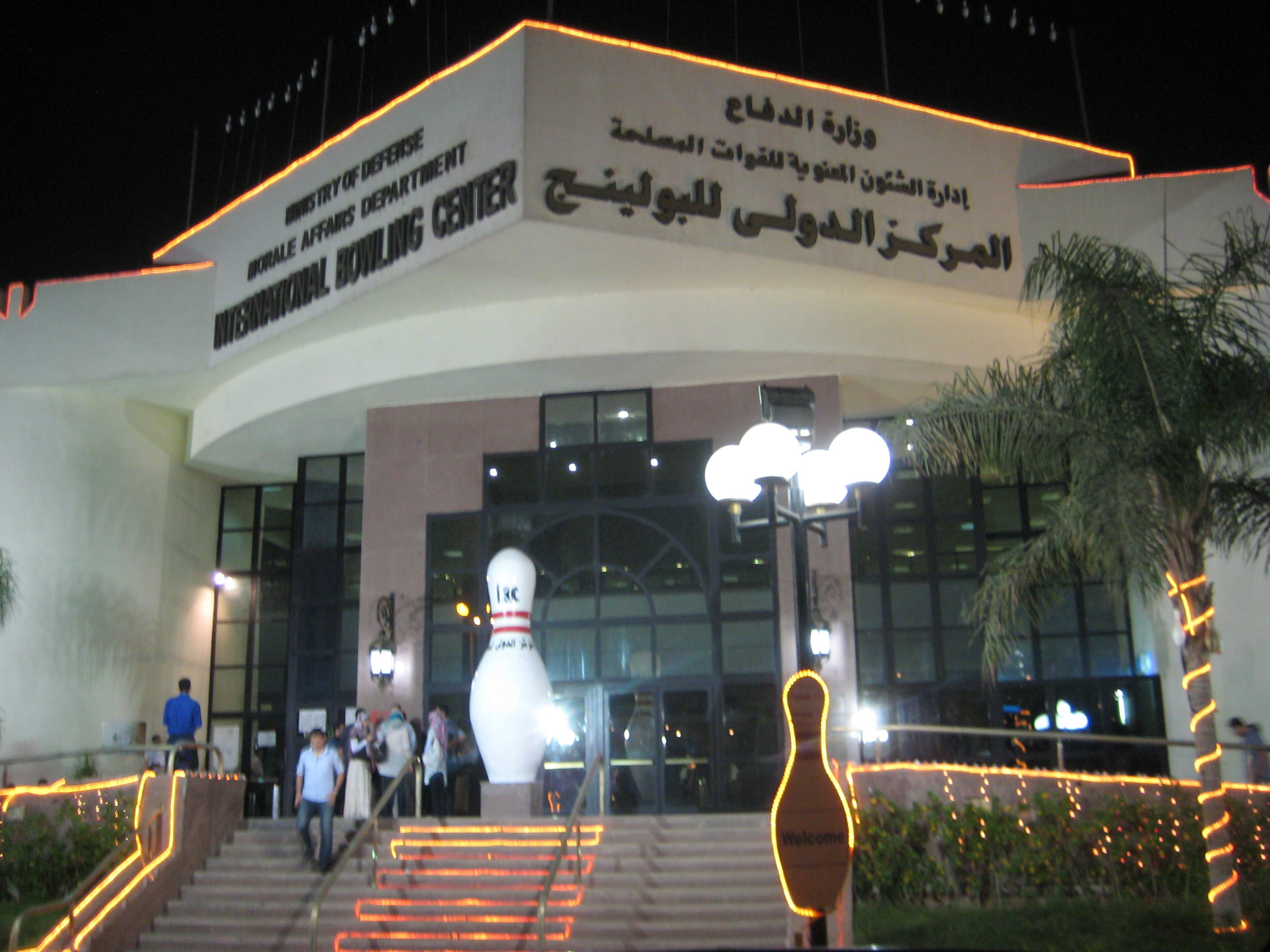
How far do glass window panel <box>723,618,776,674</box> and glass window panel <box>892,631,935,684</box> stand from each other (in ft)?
9.31

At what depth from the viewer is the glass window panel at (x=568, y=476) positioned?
18.6 m

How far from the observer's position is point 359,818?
522 inches

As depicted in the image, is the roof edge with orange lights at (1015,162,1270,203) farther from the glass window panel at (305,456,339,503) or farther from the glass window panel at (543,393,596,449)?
the glass window panel at (305,456,339,503)

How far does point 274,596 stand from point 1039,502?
14162mm

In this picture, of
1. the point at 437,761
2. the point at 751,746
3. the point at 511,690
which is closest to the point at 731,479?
the point at 511,690

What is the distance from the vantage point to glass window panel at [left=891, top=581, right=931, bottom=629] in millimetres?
19453

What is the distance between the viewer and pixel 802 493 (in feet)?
24.6

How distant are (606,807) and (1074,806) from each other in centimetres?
730

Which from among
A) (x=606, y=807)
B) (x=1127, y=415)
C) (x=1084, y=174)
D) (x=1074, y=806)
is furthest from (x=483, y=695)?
(x=1084, y=174)

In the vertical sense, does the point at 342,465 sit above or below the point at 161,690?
above

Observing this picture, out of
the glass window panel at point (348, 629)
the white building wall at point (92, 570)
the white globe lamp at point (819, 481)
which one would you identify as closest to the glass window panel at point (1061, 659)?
the glass window panel at point (348, 629)

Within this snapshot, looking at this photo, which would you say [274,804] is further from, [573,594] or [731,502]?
[731,502]

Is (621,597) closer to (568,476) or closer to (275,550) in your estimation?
(568,476)

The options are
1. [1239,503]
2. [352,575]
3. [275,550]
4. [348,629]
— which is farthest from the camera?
[275,550]
